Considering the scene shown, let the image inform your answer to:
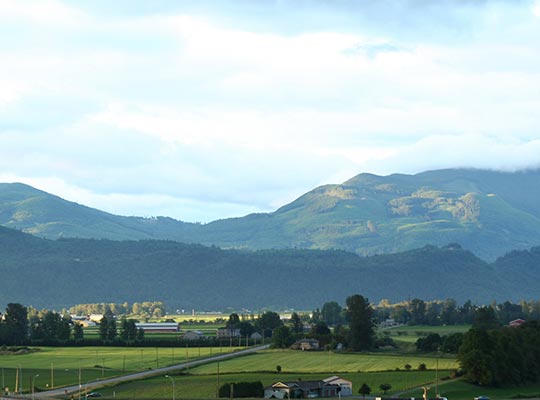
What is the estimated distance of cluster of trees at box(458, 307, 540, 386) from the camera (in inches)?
6250

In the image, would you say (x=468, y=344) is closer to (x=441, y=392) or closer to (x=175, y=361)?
(x=441, y=392)

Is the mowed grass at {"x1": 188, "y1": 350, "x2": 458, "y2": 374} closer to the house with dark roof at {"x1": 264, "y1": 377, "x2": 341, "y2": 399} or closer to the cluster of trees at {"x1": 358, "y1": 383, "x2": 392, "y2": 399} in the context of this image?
the house with dark roof at {"x1": 264, "y1": 377, "x2": 341, "y2": 399}

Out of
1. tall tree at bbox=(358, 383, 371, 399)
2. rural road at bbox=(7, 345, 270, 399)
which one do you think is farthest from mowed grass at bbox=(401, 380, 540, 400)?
rural road at bbox=(7, 345, 270, 399)

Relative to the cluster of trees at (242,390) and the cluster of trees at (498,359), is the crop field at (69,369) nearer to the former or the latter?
the cluster of trees at (242,390)

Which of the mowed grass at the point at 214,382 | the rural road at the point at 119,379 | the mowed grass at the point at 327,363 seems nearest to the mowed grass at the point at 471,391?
the mowed grass at the point at 214,382

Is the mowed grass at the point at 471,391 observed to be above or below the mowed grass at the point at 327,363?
below

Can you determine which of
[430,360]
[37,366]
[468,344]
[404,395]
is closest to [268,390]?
[404,395]

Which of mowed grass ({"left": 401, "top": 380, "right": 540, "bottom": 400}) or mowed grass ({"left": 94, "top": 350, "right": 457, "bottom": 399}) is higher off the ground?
mowed grass ({"left": 94, "top": 350, "right": 457, "bottom": 399})

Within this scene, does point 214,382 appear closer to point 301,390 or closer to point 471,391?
point 301,390

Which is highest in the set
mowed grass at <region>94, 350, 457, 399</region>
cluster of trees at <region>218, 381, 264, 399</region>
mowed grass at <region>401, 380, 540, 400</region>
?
mowed grass at <region>94, 350, 457, 399</region>

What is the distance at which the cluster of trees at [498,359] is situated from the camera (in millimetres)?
158750

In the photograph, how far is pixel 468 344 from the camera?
162m

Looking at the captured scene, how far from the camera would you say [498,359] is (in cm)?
16188

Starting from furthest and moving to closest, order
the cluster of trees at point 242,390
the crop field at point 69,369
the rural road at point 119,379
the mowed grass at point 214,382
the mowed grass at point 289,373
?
the crop field at point 69,369
the rural road at point 119,379
the mowed grass at point 289,373
the mowed grass at point 214,382
the cluster of trees at point 242,390
